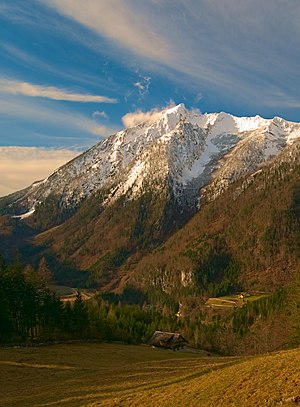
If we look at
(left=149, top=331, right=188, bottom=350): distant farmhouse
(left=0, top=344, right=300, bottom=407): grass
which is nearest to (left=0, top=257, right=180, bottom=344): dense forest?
(left=149, top=331, right=188, bottom=350): distant farmhouse

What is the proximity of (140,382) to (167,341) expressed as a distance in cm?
8512

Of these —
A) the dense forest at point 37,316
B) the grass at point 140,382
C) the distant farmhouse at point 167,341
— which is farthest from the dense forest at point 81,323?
the grass at point 140,382

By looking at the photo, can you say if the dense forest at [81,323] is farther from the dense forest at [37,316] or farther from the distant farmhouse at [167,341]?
the distant farmhouse at [167,341]

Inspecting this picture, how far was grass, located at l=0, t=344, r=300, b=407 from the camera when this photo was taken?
27812 millimetres

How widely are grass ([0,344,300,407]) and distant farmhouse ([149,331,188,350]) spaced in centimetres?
5126

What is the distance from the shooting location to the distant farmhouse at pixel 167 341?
414 feet

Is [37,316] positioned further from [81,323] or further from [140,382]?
[140,382]

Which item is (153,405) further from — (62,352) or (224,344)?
(224,344)

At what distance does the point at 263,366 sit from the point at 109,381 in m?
22.1

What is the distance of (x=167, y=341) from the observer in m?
128

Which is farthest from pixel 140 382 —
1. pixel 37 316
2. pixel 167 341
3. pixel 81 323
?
pixel 167 341

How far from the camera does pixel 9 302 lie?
97188mm

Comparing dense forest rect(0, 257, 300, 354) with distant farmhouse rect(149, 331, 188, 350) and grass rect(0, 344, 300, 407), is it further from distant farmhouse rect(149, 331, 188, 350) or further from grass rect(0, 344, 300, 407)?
grass rect(0, 344, 300, 407)

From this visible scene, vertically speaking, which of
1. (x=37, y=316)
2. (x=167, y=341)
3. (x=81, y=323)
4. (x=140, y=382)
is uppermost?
(x=37, y=316)
